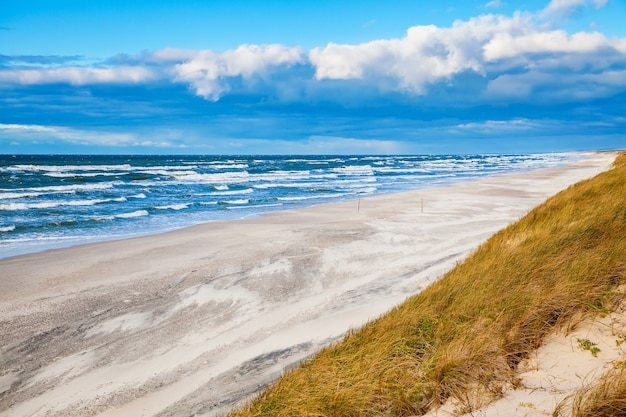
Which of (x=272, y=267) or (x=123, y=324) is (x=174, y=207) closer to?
(x=272, y=267)

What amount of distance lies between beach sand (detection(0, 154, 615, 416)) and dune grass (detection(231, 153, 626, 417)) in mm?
1493

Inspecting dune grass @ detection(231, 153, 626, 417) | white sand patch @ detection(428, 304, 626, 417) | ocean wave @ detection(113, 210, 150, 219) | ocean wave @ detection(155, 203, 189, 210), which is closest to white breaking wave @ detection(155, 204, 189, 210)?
ocean wave @ detection(155, 203, 189, 210)

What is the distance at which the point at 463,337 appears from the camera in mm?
4457

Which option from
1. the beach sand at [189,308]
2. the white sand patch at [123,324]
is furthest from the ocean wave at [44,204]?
the white sand patch at [123,324]

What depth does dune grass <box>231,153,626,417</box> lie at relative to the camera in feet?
12.6

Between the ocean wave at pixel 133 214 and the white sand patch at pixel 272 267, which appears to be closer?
the white sand patch at pixel 272 267

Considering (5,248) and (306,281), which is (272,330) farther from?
(5,248)

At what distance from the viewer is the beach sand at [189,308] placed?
599cm

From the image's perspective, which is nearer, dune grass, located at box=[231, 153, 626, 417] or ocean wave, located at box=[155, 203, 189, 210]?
dune grass, located at box=[231, 153, 626, 417]

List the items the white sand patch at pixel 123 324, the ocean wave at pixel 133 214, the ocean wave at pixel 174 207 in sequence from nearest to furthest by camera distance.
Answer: the white sand patch at pixel 123 324, the ocean wave at pixel 133 214, the ocean wave at pixel 174 207

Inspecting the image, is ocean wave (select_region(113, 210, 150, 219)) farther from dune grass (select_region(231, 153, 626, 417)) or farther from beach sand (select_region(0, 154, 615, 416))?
dune grass (select_region(231, 153, 626, 417))

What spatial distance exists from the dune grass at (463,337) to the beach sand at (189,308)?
4.90 ft

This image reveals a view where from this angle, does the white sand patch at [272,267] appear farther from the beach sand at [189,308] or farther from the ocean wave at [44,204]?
the ocean wave at [44,204]

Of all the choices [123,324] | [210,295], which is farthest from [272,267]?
[123,324]
